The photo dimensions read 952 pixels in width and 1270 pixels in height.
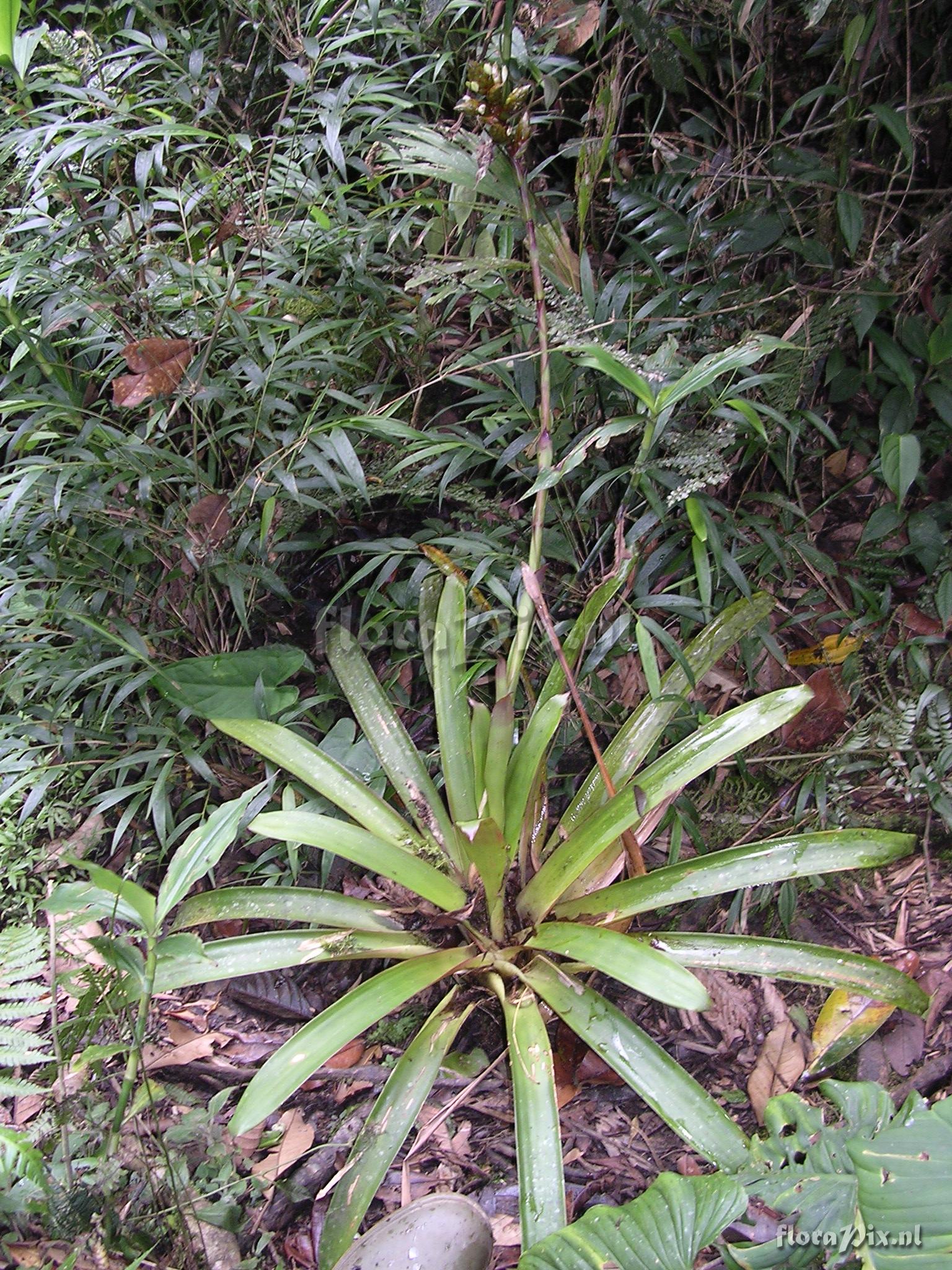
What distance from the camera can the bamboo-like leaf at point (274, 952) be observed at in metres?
1.27

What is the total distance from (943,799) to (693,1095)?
2.65 feet

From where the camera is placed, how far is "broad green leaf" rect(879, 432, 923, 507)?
1.58 meters

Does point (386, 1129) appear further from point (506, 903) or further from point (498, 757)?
point (498, 757)

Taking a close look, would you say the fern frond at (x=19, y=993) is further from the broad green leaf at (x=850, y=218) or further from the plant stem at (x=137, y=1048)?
the broad green leaf at (x=850, y=218)

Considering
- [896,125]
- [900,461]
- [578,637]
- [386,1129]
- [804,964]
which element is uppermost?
[896,125]

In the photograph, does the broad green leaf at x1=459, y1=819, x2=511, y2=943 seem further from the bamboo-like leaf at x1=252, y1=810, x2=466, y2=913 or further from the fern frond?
the fern frond

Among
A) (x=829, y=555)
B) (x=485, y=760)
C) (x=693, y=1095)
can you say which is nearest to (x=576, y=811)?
(x=485, y=760)

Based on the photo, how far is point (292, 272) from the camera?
1938mm

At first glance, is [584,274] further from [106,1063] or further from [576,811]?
[106,1063]

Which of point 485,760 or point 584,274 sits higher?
point 584,274

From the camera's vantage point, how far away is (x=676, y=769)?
1.38 meters

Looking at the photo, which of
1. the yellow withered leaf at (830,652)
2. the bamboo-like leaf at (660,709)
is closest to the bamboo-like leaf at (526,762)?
the bamboo-like leaf at (660,709)

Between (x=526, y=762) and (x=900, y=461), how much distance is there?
969mm

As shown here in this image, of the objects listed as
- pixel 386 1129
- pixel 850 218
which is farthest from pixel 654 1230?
pixel 850 218
